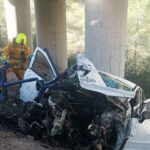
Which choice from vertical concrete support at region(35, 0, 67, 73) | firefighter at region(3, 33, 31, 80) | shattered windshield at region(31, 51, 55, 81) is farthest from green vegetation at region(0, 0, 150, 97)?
shattered windshield at region(31, 51, 55, 81)

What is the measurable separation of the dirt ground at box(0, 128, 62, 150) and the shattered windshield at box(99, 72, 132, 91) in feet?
4.94

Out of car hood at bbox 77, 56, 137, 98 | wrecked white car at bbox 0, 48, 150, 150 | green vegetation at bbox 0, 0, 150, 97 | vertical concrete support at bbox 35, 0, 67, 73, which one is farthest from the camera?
green vegetation at bbox 0, 0, 150, 97

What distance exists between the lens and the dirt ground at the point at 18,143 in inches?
279

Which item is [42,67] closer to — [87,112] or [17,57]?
[87,112]

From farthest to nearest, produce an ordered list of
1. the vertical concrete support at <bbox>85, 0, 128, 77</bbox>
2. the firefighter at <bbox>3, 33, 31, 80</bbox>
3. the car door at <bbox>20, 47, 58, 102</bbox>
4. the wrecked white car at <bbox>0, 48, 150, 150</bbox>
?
the firefighter at <bbox>3, 33, 31, 80</bbox>, the vertical concrete support at <bbox>85, 0, 128, 77</bbox>, the car door at <bbox>20, 47, 58, 102</bbox>, the wrecked white car at <bbox>0, 48, 150, 150</bbox>

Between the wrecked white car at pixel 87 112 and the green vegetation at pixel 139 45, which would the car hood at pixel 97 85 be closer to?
the wrecked white car at pixel 87 112

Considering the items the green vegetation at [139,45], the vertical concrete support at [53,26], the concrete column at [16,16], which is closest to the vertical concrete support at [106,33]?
the vertical concrete support at [53,26]

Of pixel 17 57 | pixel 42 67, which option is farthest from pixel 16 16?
pixel 42 67

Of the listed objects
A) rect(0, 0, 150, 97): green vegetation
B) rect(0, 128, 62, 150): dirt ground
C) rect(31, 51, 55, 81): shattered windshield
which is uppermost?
rect(31, 51, 55, 81): shattered windshield

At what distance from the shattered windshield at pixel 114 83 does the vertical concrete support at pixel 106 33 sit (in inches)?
114

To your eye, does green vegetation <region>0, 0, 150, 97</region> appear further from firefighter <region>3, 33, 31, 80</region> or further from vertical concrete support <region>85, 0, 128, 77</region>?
vertical concrete support <region>85, 0, 128, 77</region>

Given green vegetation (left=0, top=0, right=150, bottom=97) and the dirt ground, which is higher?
the dirt ground

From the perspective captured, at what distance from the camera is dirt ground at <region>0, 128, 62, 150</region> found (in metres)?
7.10

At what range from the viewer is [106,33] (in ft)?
34.8
